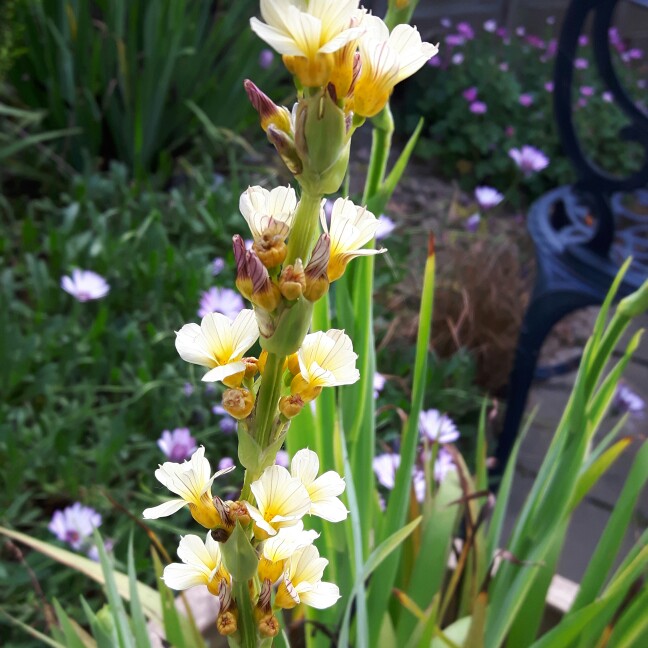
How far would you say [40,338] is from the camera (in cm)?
136

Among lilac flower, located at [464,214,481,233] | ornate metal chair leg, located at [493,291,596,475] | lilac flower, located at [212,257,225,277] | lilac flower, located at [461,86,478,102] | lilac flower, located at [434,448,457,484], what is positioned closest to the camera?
lilac flower, located at [434,448,457,484]

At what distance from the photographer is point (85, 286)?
1404mm

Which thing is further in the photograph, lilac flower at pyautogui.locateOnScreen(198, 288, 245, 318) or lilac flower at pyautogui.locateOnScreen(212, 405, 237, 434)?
lilac flower at pyautogui.locateOnScreen(198, 288, 245, 318)

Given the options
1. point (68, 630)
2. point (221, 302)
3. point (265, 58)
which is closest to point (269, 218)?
point (68, 630)

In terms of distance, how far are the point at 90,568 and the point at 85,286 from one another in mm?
740

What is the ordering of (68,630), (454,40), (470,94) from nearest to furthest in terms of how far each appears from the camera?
(68,630)
(470,94)
(454,40)

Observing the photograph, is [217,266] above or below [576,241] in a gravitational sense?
below

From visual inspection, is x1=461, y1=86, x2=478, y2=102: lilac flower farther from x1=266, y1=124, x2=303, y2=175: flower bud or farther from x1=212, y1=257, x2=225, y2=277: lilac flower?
x1=266, y1=124, x2=303, y2=175: flower bud

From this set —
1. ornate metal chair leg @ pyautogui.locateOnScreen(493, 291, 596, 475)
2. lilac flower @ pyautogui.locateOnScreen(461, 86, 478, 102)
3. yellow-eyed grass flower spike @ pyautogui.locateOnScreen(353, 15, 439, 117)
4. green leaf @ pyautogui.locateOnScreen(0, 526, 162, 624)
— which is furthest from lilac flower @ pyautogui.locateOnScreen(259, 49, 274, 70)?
yellow-eyed grass flower spike @ pyautogui.locateOnScreen(353, 15, 439, 117)

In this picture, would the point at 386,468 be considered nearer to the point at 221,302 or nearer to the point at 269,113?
the point at 221,302

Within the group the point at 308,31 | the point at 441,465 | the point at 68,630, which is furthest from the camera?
the point at 441,465

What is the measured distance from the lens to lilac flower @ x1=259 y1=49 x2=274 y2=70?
2.51 metres

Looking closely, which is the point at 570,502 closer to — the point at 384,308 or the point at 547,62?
the point at 384,308

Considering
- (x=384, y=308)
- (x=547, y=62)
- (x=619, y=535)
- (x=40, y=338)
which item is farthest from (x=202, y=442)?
(x=547, y=62)
